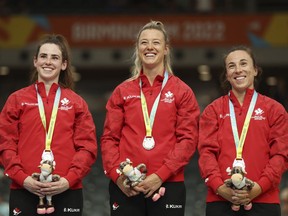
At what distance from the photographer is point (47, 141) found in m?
6.36

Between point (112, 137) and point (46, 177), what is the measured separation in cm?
57

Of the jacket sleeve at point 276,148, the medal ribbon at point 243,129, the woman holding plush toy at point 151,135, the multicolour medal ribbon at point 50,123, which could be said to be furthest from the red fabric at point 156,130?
the jacket sleeve at point 276,148

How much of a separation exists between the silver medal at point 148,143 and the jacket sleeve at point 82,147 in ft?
1.22

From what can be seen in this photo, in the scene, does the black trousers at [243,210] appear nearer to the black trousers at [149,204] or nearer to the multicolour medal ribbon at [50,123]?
the black trousers at [149,204]

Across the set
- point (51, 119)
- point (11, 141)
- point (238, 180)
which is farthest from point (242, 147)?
point (11, 141)

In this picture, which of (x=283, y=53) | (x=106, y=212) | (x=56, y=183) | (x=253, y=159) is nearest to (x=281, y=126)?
(x=253, y=159)

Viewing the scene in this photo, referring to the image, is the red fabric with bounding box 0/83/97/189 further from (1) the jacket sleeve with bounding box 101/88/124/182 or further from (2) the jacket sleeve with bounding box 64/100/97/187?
(1) the jacket sleeve with bounding box 101/88/124/182

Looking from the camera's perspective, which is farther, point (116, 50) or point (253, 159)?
point (116, 50)

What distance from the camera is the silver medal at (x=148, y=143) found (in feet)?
20.8

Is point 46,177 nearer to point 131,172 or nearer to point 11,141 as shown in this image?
point 11,141

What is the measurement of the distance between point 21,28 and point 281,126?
11619 mm

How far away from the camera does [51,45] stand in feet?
21.7

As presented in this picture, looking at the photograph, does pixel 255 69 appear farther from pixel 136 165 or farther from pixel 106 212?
pixel 106 212

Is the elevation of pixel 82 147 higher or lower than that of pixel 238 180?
higher
